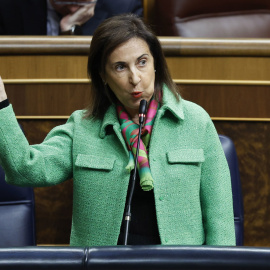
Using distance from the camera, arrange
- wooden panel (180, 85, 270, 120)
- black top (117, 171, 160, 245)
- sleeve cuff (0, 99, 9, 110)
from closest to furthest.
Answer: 1. sleeve cuff (0, 99, 9, 110)
2. black top (117, 171, 160, 245)
3. wooden panel (180, 85, 270, 120)

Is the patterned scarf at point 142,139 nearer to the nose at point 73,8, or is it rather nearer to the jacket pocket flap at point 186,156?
the jacket pocket flap at point 186,156

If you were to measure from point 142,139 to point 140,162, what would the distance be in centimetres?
5

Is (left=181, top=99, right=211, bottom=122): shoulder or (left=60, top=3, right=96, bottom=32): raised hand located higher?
(left=60, top=3, right=96, bottom=32): raised hand

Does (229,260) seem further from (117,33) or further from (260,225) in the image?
(260,225)

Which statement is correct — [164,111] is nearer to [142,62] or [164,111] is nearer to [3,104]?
[142,62]

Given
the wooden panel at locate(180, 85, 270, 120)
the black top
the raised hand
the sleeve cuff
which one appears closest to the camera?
the sleeve cuff

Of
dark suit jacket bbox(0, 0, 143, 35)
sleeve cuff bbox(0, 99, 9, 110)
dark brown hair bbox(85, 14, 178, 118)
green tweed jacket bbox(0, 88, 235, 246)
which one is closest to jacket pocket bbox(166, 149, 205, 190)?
green tweed jacket bbox(0, 88, 235, 246)

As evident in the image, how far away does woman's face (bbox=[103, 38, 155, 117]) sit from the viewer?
0.84 metres

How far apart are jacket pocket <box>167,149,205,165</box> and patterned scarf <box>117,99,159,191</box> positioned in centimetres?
4

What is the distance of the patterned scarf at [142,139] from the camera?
81 cm

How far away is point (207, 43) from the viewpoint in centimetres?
111

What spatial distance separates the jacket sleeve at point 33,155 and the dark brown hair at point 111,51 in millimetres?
59

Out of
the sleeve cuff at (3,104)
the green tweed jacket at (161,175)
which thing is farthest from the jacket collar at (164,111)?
the sleeve cuff at (3,104)

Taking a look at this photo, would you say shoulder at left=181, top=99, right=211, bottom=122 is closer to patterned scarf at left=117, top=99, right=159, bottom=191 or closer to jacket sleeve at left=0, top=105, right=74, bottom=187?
patterned scarf at left=117, top=99, right=159, bottom=191
